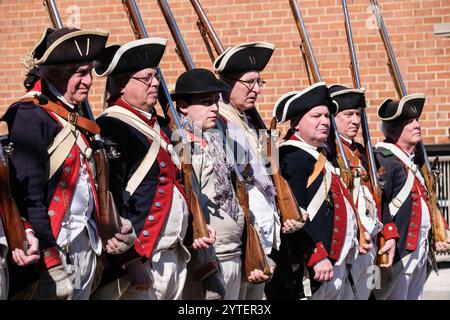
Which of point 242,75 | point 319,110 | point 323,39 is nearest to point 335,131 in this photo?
point 319,110

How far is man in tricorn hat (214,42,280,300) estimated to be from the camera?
684 centimetres

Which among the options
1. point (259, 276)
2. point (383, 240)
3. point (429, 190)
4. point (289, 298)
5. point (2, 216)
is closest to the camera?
point (2, 216)

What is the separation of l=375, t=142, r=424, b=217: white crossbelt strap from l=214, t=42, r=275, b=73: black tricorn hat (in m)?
2.05

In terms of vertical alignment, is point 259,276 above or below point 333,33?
below

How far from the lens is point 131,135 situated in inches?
235

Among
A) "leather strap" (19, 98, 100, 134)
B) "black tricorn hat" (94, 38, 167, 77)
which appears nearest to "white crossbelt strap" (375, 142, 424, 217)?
"black tricorn hat" (94, 38, 167, 77)

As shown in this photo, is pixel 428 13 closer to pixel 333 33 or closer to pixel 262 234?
pixel 333 33

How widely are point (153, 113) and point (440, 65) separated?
18.5ft

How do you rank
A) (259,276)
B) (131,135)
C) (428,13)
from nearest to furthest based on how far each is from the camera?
(131,135), (259,276), (428,13)

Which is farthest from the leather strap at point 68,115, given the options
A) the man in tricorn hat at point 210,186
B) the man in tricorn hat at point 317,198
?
the man in tricorn hat at point 317,198

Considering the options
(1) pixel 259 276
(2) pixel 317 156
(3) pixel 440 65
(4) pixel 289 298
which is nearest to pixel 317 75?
(2) pixel 317 156

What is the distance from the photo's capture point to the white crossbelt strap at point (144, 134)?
19.5 ft

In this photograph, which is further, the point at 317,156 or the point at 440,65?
the point at 440,65

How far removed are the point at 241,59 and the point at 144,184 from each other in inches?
56.0
